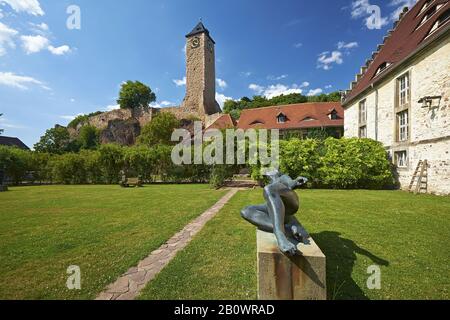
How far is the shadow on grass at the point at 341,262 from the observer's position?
311cm

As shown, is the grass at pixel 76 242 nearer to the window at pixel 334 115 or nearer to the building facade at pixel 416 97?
the building facade at pixel 416 97

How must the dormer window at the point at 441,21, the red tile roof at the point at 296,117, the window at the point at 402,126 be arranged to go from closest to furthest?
1. the dormer window at the point at 441,21
2. the window at the point at 402,126
3. the red tile roof at the point at 296,117

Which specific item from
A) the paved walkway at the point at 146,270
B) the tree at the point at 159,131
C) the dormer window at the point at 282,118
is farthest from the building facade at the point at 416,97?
the tree at the point at 159,131

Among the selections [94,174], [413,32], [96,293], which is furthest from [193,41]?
[96,293]

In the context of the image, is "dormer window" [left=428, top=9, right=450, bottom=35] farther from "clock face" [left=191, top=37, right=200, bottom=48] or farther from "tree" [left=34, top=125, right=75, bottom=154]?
"tree" [left=34, top=125, right=75, bottom=154]

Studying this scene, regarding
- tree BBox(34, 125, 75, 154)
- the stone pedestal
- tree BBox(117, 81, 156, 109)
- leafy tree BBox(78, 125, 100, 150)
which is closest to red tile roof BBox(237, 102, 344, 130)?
the stone pedestal

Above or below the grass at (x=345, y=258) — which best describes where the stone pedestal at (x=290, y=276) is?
above

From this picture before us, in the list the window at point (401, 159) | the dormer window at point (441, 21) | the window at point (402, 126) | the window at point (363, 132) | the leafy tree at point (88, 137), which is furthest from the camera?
the leafy tree at point (88, 137)

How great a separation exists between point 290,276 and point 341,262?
2.03m

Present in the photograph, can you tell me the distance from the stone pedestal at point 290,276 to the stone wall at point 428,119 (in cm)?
1343

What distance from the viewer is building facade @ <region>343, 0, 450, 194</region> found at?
37.6 feet

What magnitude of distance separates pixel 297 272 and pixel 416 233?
→ 490 cm

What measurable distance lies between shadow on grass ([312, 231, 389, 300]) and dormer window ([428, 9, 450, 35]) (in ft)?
47.5
